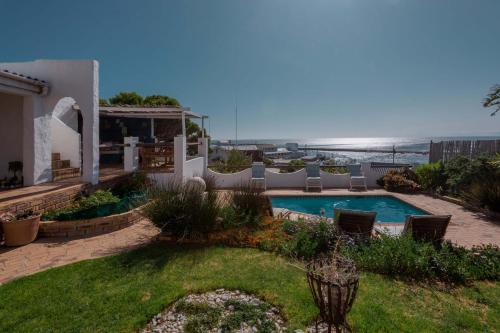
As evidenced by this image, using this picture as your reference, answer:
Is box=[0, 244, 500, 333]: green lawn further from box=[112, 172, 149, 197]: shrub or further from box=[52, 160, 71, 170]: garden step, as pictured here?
box=[52, 160, 71, 170]: garden step

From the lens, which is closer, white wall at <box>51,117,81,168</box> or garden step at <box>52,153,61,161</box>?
garden step at <box>52,153,61,161</box>

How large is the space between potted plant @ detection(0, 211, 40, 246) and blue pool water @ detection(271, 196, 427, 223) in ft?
23.9

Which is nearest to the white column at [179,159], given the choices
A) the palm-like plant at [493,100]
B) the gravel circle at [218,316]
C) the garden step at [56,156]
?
the garden step at [56,156]

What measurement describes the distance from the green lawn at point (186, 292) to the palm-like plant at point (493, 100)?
546cm

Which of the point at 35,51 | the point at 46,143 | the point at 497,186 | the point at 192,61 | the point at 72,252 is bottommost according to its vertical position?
the point at 72,252

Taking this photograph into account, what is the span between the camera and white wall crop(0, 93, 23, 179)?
7859 mm

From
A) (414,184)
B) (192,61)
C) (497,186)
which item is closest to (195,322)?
(497,186)

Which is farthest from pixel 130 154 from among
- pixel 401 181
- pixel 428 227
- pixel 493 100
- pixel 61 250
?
pixel 493 100

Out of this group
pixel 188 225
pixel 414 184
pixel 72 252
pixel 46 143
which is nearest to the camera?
pixel 72 252

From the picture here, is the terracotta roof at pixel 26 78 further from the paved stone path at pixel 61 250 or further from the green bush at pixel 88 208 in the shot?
the paved stone path at pixel 61 250

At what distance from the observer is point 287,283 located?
3672 mm

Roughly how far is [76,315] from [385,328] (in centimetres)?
336

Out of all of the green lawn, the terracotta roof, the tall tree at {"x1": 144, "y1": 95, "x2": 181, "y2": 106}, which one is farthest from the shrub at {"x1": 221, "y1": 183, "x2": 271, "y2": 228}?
the tall tree at {"x1": 144, "y1": 95, "x2": 181, "y2": 106}

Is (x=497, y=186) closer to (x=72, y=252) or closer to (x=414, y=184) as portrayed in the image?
(x=414, y=184)
